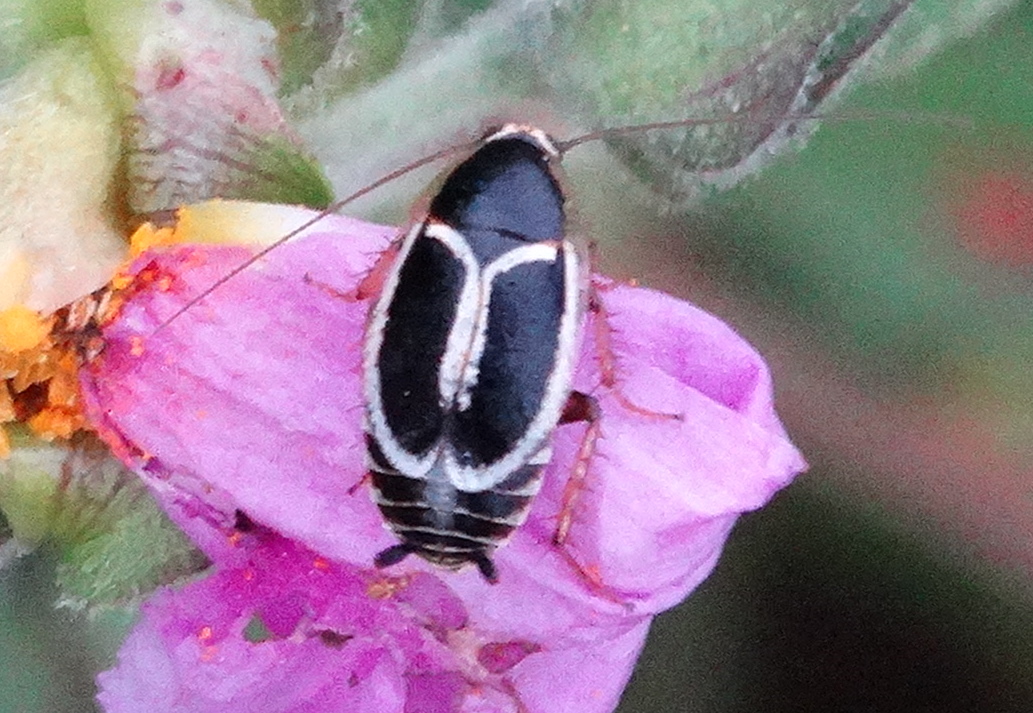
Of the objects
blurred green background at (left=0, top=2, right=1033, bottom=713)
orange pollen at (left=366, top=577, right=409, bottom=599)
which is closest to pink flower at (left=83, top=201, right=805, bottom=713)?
orange pollen at (left=366, top=577, right=409, bottom=599)

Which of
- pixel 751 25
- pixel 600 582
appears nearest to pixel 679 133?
pixel 751 25

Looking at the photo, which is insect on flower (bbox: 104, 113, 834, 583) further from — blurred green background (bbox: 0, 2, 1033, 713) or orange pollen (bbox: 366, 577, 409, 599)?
blurred green background (bbox: 0, 2, 1033, 713)

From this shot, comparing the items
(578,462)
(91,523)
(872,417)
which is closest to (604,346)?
(578,462)

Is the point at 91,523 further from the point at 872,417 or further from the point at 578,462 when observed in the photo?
the point at 872,417

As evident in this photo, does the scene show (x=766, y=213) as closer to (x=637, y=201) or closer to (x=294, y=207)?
(x=637, y=201)

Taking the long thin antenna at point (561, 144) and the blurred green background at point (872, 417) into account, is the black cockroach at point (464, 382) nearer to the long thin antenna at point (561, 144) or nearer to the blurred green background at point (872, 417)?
the long thin antenna at point (561, 144)

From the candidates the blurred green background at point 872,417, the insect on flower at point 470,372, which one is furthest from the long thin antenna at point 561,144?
the blurred green background at point 872,417
